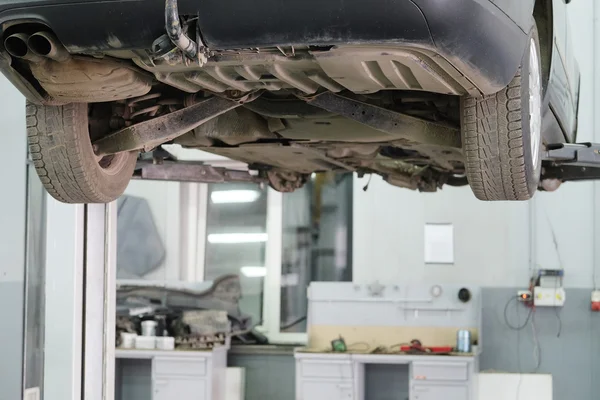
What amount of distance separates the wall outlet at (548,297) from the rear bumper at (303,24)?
591 cm

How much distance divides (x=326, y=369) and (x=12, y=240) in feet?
10.6

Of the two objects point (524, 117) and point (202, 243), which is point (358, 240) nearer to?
point (202, 243)

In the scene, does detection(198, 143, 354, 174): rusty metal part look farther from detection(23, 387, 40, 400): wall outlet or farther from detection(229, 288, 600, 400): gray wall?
detection(229, 288, 600, 400): gray wall

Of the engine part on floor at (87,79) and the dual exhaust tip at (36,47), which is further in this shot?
the engine part on floor at (87,79)

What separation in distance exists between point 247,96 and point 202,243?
634 cm

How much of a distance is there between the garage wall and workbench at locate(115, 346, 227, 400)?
181 centimetres

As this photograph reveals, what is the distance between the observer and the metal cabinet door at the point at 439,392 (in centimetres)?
704

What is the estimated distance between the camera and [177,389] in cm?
763

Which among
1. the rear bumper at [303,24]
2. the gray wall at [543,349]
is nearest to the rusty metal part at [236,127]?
the rear bumper at [303,24]

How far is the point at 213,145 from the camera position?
376 cm

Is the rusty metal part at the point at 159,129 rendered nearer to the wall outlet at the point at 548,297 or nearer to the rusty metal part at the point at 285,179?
the rusty metal part at the point at 285,179

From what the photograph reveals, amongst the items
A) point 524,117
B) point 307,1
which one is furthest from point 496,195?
point 307,1

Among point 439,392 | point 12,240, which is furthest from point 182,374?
point 12,240

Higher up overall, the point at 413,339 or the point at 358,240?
the point at 358,240
